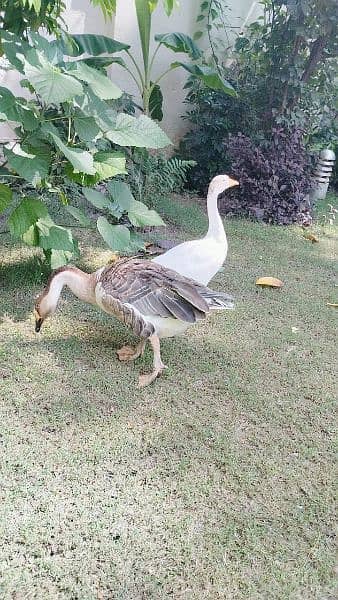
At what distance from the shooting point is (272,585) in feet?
5.64

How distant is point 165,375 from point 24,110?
141 cm

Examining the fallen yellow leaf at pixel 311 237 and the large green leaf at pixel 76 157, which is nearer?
the large green leaf at pixel 76 157

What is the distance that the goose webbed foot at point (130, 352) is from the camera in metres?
2.80

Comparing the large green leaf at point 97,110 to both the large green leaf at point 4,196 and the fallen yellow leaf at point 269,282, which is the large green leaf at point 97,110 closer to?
the large green leaf at point 4,196

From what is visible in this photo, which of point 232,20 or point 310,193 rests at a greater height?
point 232,20

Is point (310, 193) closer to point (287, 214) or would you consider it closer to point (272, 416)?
point (287, 214)

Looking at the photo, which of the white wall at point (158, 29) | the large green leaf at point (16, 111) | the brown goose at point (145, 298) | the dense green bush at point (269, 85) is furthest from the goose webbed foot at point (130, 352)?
the white wall at point (158, 29)

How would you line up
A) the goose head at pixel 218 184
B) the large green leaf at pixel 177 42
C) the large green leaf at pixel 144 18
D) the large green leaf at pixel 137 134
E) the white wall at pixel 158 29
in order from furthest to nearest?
the white wall at pixel 158 29, the large green leaf at pixel 177 42, the large green leaf at pixel 144 18, the goose head at pixel 218 184, the large green leaf at pixel 137 134

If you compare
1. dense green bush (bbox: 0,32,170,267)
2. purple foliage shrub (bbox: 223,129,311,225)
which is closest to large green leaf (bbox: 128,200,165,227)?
dense green bush (bbox: 0,32,170,267)

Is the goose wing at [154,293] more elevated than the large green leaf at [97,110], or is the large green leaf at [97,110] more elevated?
the large green leaf at [97,110]

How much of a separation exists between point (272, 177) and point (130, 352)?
3245 millimetres

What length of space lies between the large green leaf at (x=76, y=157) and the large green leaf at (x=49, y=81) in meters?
0.20

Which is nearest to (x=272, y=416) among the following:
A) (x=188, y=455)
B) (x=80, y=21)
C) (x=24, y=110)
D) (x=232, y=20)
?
(x=188, y=455)

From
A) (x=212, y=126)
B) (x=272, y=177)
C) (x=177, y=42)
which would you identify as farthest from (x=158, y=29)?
(x=272, y=177)
